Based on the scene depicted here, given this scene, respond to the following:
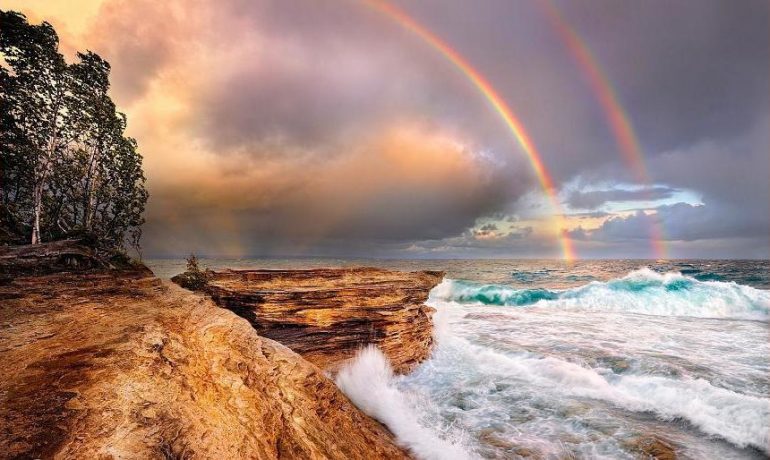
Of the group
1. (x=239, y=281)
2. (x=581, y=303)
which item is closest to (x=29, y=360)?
(x=239, y=281)

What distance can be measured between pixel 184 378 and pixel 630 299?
41500 millimetres

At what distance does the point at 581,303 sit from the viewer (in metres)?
35.0

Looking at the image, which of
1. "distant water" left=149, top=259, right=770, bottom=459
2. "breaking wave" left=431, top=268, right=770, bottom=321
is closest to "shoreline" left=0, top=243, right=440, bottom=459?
"distant water" left=149, top=259, right=770, bottom=459

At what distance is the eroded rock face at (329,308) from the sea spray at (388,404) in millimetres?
587

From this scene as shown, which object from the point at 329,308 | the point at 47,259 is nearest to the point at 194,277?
the point at 47,259

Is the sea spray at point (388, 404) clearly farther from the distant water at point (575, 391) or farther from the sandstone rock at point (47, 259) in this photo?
the sandstone rock at point (47, 259)

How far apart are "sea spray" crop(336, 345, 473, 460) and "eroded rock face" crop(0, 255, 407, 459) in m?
0.76

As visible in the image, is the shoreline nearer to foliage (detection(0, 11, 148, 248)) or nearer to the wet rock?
the wet rock

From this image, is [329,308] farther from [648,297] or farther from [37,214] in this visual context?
[648,297]

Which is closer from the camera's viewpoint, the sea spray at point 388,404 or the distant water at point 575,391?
the sea spray at point 388,404

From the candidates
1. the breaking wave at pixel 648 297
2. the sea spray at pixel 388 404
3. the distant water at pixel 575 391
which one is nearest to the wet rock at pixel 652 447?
the distant water at pixel 575 391

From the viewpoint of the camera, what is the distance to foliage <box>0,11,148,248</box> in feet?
57.8

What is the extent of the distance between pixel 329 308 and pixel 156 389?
781 cm

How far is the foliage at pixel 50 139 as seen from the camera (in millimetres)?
17625
